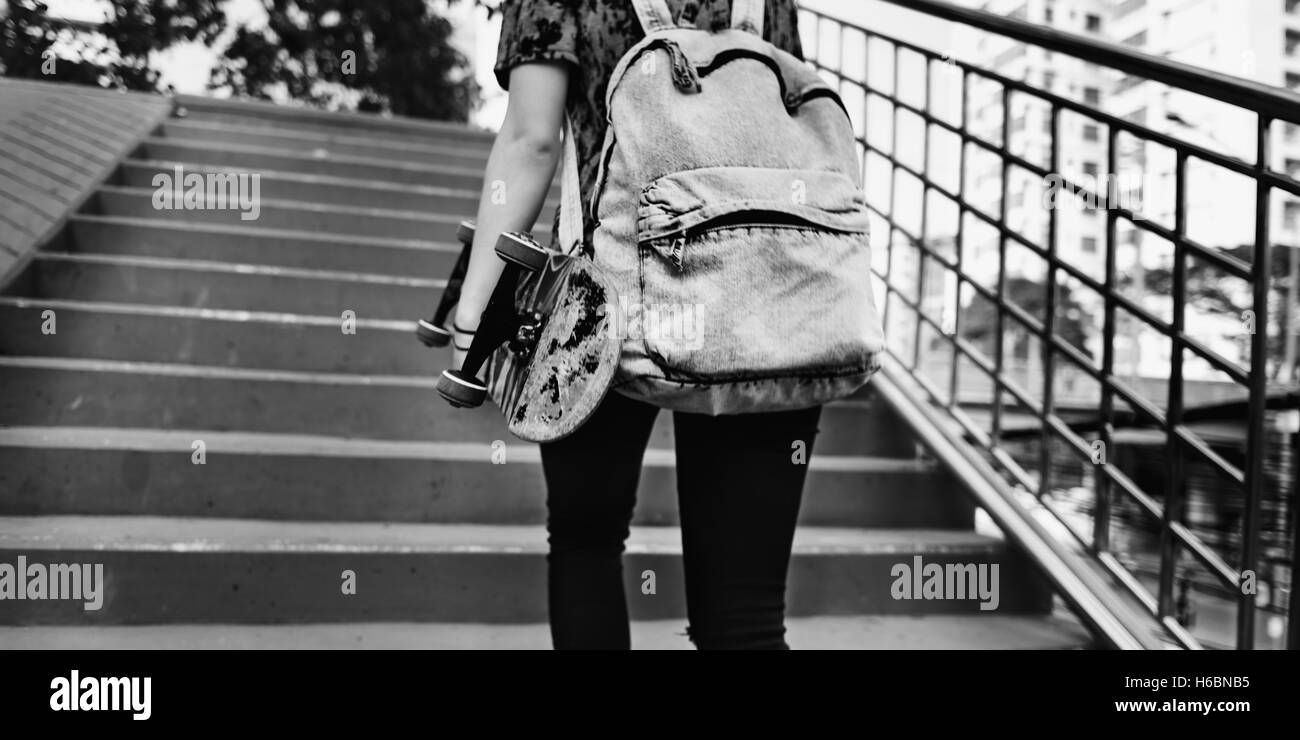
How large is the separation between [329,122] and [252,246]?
2.42 metres

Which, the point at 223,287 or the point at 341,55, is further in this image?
the point at 341,55

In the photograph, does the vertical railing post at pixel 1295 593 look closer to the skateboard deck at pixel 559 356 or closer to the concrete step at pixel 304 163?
the skateboard deck at pixel 559 356

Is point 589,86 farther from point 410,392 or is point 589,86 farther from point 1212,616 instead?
point 1212,616

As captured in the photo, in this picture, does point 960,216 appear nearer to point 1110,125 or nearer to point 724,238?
point 1110,125

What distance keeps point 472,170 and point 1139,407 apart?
355cm

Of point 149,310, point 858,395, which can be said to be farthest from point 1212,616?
point 149,310

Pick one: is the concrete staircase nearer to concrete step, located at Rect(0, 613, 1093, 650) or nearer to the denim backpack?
concrete step, located at Rect(0, 613, 1093, 650)

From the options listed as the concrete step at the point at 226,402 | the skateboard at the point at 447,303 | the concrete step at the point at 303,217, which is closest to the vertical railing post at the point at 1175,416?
the skateboard at the point at 447,303

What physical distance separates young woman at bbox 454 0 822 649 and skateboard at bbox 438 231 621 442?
4 cm

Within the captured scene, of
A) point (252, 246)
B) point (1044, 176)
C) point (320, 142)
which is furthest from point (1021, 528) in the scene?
point (320, 142)

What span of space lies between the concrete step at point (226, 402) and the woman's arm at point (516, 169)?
126 centimetres

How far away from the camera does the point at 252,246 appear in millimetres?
2984

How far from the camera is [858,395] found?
8.57ft

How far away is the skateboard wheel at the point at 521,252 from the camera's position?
98cm
